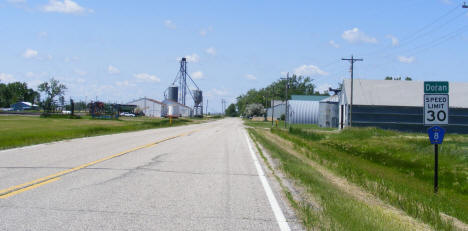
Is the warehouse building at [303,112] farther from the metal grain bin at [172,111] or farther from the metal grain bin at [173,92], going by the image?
the metal grain bin at [173,92]

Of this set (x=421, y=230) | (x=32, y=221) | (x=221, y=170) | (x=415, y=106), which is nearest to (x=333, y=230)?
(x=421, y=230)

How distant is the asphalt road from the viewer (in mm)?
6621

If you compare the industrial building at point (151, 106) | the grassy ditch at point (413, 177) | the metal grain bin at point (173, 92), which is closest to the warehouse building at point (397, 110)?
the grassy ditch at point (413, 177)

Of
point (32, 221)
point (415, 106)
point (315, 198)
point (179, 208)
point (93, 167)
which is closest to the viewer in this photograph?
point (32, 221)

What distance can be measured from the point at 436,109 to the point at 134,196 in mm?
8411

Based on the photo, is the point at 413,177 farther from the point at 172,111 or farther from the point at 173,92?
the point at 173,92

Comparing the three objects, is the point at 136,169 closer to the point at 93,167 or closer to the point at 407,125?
the point at 93,167

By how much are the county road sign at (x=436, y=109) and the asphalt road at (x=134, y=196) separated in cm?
468

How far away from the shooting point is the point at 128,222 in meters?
6.57

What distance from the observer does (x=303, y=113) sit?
296 ft

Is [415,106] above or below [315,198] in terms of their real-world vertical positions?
above

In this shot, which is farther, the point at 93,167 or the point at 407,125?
the point at 407,125

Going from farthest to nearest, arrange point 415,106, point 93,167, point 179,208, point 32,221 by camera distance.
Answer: point 415,106
point 93,167
point 179,208
point 32,221

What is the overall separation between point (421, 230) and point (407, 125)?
2034 inches
